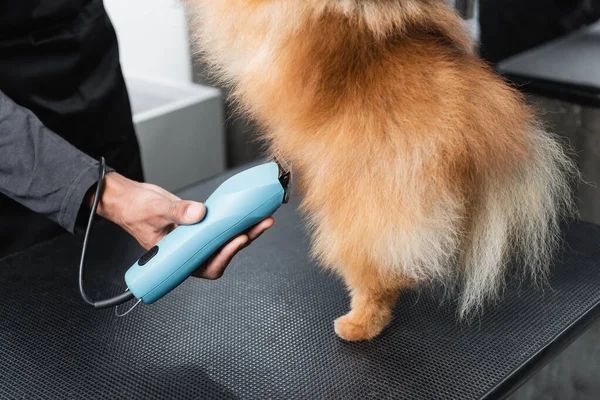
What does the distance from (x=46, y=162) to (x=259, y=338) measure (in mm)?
322

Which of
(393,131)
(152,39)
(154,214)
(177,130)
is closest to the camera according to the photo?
(393,131)

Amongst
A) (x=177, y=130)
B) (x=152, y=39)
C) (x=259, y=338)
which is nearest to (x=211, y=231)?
(x=259, y=338)

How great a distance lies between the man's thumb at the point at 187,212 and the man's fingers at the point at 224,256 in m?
0.04

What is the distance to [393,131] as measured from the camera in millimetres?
632

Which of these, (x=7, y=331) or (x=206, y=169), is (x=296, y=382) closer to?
(x=7, y=331)

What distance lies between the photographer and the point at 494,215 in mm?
674

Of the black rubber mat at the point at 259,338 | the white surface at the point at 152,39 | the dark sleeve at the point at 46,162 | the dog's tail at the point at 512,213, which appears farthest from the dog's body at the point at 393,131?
the white surface at the point at 152,39

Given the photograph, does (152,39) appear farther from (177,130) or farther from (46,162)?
(46,162)

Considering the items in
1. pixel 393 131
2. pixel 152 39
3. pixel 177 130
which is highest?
pixel 393 131

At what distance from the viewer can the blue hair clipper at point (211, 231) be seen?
679mm

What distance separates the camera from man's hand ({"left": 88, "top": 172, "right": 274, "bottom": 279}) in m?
0.70

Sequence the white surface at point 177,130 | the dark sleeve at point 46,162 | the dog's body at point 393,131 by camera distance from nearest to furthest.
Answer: the dog's body at point 393,131 → the dark sleeve at point 46,162 → the white surface at point 177,130

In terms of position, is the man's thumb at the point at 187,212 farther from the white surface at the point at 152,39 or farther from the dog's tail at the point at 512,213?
the white surface at the point at 152,39

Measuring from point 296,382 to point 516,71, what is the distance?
1046 millimetres
